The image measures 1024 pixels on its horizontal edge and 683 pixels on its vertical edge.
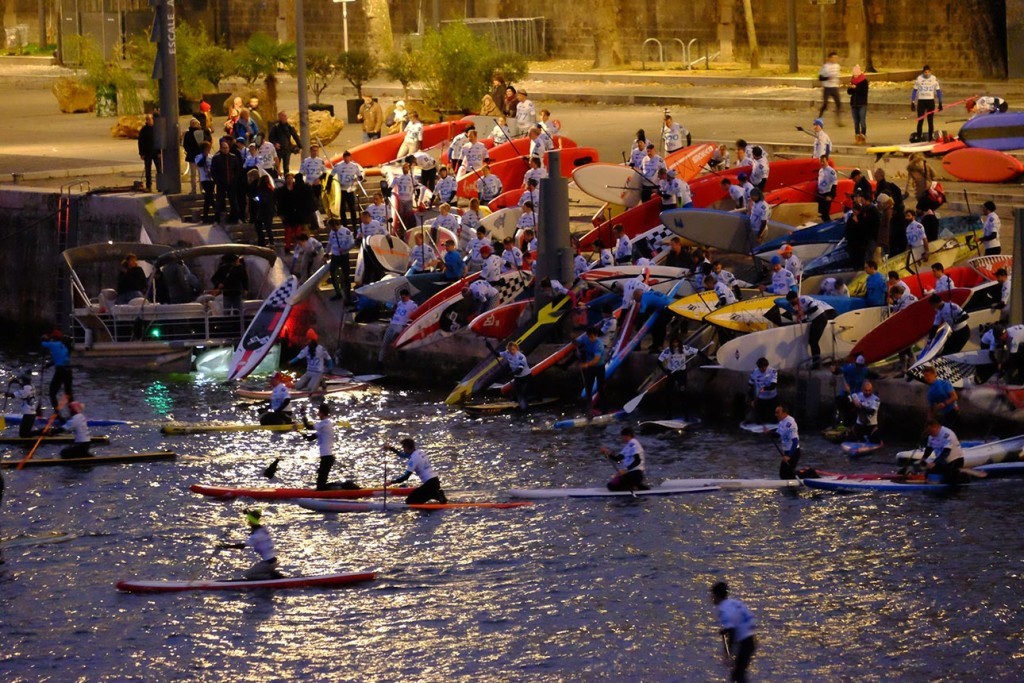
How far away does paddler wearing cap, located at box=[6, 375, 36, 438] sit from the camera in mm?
24750

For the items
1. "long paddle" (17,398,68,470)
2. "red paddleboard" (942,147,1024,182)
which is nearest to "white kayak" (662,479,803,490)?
"long paddle" (17,398,68,470)

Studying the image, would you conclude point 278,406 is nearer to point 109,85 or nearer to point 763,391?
point 763,391

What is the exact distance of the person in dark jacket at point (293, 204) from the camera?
2997 centimetres

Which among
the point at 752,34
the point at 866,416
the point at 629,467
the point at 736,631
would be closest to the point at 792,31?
the point at 752,34

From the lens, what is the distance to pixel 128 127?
41812 mm

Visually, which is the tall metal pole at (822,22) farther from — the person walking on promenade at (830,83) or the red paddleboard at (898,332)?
the red paddleboard at (898,332)

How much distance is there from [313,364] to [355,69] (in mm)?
19886

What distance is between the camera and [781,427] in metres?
21.2

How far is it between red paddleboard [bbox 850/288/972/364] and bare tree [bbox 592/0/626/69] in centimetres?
2651

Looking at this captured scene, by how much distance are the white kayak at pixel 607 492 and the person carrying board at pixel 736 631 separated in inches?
253

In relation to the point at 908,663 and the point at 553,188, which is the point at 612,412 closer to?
the point at 553,188

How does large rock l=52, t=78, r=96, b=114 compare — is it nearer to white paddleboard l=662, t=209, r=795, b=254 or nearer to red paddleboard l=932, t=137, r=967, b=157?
white paddleboard l=662, t=209, r=795, b=254

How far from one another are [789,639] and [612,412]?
853cm

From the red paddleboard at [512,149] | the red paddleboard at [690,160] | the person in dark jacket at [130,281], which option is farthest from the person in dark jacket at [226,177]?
the red paddleboard at [690,160]
